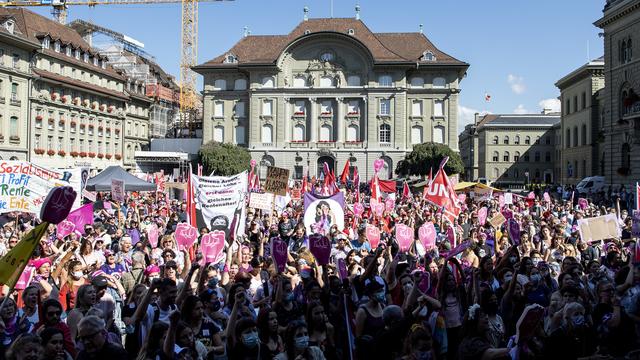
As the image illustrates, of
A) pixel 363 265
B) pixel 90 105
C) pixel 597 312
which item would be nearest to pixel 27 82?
pixel 90 105

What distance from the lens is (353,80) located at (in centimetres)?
7231

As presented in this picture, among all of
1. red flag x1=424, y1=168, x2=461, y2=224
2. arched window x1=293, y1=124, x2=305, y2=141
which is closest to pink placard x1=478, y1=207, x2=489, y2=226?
red flag x1=424, y1=168, x2=461, y2=224

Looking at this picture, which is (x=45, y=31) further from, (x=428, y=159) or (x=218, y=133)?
(x=428, y=159)

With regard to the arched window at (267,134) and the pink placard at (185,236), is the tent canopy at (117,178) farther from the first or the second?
the arched window at (267,134)

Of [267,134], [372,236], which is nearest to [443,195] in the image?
[372,236]

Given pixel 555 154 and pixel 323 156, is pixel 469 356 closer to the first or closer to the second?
pixel 323 156

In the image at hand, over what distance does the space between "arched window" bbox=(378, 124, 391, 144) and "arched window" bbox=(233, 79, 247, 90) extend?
1521 cm

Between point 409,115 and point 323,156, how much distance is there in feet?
32.2

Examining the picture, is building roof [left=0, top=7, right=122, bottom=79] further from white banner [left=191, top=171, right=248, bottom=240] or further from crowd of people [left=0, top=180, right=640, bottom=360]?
crowd of people [left=0, top=180, right=640, bottom=360]

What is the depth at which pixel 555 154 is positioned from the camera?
107 meters

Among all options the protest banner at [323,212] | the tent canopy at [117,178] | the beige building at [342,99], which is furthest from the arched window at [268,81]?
the protest banner at [323,212]

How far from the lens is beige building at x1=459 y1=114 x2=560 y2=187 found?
10875 centimetres

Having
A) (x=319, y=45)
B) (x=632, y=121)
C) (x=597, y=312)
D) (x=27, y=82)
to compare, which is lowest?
(x=597, y=312)

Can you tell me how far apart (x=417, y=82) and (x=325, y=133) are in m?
10.8
